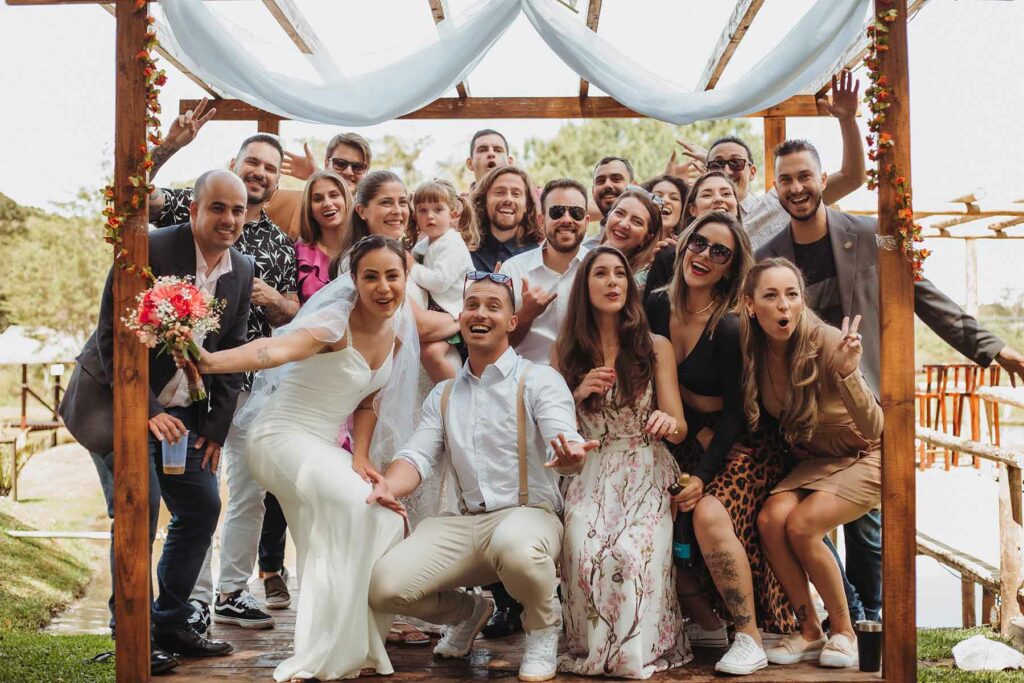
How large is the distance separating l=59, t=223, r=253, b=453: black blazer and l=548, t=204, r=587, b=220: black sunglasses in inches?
59.7

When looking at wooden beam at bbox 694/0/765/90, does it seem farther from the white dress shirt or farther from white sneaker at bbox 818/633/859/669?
white sneaker at bbox 818/633/859/669

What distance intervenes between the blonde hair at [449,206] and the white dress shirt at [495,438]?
1188mm

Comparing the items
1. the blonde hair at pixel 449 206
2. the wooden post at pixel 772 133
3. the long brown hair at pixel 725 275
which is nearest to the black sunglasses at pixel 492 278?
the long brown hair at pixel 725 275

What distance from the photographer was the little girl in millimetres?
5082

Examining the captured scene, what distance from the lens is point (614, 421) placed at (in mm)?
4488

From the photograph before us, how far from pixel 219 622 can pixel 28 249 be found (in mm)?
21775

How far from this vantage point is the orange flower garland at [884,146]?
429 cm

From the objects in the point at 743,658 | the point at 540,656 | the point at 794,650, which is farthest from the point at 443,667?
the point at 794,650

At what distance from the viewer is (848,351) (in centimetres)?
418

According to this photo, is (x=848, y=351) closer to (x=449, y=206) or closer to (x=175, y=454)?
(x=449, y=206)

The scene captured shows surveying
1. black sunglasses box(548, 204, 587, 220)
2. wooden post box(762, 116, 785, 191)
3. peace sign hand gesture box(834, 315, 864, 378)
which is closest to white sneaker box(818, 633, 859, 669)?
peace sign hand gesture box(834, 315, 864, 378)

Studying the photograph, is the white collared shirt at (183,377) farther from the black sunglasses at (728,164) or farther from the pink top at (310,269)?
the black sunglasses at (728,164)

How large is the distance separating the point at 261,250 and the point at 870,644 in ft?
11.1

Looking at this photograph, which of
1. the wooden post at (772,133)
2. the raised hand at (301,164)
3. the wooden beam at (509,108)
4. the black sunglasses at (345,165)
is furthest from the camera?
the wooden post at (772,133)
